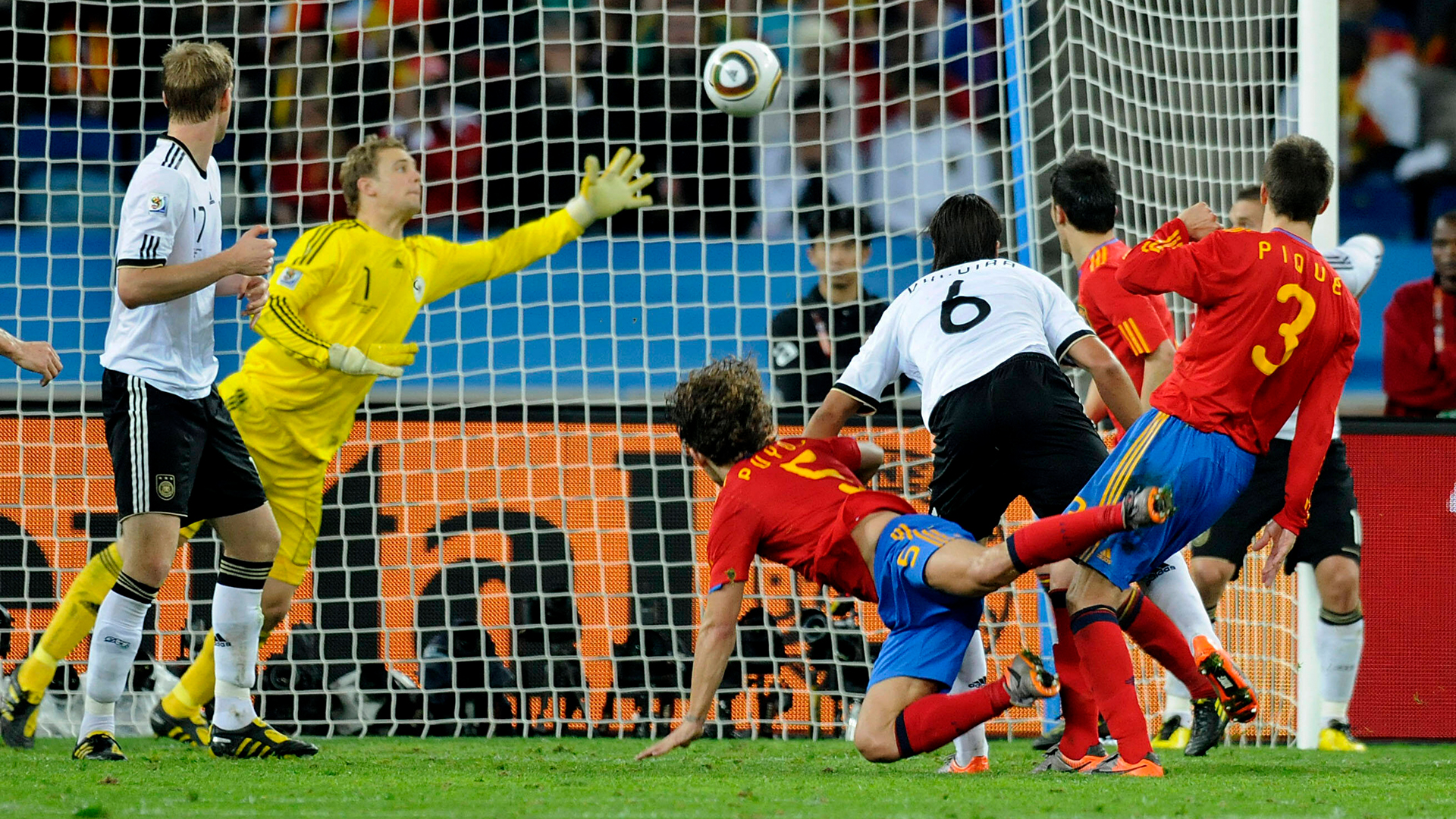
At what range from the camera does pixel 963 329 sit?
13.3 feet

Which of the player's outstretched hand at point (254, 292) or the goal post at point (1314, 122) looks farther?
the goal post at point (1314, 122)

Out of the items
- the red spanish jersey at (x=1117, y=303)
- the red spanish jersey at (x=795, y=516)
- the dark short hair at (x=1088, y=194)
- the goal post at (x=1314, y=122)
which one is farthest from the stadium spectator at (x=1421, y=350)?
the red spanish jersey at (x=795, y=516)

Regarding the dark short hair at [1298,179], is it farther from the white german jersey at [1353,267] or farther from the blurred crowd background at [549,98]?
the blurred crowd background at [549,98]

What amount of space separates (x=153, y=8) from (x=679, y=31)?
3004 mm

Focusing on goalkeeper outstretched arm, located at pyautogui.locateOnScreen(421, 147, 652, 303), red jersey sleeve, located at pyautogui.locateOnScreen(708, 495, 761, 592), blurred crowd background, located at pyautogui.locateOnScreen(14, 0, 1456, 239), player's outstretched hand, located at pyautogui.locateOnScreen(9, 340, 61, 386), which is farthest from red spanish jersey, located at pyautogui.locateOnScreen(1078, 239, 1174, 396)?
player's outstretched hand, located at pyautogui.locateOnScreen(9, 340, 61, 386)

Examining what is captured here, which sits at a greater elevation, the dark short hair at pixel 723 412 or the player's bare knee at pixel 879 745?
the dark short hair at pixel 723 412

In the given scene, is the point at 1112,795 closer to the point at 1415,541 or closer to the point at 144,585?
the point at 144,585

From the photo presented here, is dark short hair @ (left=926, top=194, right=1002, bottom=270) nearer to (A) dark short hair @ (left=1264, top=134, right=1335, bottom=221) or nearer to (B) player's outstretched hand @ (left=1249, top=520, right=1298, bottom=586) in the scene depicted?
(A) dark short hair @ (left=1264, top=134, right=1335, bottom=221)

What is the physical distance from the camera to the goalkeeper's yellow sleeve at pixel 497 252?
223 inches

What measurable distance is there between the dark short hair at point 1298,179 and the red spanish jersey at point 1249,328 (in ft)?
0.45

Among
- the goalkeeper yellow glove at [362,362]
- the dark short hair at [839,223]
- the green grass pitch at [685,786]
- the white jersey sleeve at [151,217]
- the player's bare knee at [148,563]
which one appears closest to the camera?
the green grass pitch at [685,786]

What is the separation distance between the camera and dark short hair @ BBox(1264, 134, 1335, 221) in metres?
4.02

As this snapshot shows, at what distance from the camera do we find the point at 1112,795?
3.32m

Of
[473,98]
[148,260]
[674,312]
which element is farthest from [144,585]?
[473,98]
